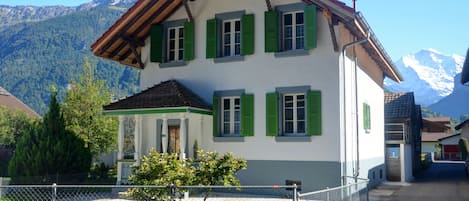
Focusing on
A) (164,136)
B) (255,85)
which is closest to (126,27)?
(164,136)

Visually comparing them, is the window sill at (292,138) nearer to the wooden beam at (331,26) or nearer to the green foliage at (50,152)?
the wooden beam at (331,26)

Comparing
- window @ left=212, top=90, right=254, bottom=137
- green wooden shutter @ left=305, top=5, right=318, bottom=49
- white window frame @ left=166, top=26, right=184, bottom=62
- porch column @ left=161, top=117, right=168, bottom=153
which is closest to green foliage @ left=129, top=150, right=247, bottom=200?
window @ left=212, top=90, right=254, bottom=137

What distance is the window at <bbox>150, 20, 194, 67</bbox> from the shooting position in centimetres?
1872

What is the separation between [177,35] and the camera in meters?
19.1

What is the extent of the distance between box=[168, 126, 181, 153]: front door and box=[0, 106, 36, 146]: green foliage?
18.7m

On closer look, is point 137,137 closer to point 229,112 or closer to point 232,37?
point 229,112

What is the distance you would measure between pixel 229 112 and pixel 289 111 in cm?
222

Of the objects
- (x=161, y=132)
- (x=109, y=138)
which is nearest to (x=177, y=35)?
(x=161, y=132)

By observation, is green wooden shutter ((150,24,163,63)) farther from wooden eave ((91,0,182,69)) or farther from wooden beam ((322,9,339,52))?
wooden beam ((322,9,339,52))

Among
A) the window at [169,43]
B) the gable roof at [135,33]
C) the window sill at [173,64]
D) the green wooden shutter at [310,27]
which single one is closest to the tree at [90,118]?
the gable roof at [135,33]

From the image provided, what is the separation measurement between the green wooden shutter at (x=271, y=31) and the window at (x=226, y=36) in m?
0.91

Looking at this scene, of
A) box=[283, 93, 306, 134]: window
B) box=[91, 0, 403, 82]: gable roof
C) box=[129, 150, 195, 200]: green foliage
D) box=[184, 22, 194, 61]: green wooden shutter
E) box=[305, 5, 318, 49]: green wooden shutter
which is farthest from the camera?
box=[184, 22, 194, 61]: green wooden shutter

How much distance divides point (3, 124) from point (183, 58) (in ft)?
72.1

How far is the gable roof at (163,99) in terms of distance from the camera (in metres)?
16.8
